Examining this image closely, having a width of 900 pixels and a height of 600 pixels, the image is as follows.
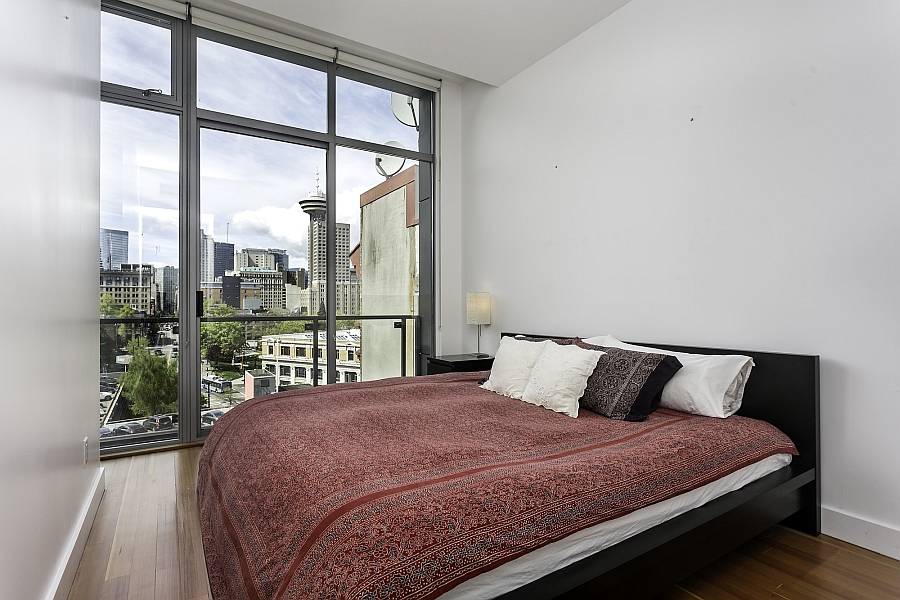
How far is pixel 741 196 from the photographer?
97.7 inches

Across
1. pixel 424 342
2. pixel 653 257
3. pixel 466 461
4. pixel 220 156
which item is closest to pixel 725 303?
pixel 653 257

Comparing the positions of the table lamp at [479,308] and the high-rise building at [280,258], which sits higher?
the high-rise building at [280,258]

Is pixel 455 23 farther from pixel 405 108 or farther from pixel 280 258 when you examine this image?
pixel 280 258

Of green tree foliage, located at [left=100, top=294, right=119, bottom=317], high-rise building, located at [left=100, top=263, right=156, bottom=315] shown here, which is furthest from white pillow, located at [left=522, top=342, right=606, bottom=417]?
green tree foliage, located at [left=100, top=294, right=119, bottom=317]

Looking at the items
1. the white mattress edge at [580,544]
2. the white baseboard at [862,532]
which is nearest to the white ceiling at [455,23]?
the white mattress edge at [580,544]

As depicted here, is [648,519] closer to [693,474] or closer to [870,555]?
[693,474]

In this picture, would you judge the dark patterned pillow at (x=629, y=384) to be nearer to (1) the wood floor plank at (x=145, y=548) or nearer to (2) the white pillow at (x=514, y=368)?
(2) the white pillow at (x=514, y=368)

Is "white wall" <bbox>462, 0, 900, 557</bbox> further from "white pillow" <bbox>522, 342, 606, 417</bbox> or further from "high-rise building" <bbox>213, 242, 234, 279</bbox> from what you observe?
"high-rise building" <bbox>213, 242, 234, 279</bbox>

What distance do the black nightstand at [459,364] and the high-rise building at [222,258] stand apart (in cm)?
172

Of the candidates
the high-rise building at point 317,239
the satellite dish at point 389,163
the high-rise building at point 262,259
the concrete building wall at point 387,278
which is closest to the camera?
the high-rise building at point 262,259

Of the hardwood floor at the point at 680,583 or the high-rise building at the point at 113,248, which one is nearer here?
the hardwood floor at the point at 680,583

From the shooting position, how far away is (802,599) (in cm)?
167

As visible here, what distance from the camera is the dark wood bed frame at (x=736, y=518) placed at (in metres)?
1.33

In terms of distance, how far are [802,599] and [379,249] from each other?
11.7ft
